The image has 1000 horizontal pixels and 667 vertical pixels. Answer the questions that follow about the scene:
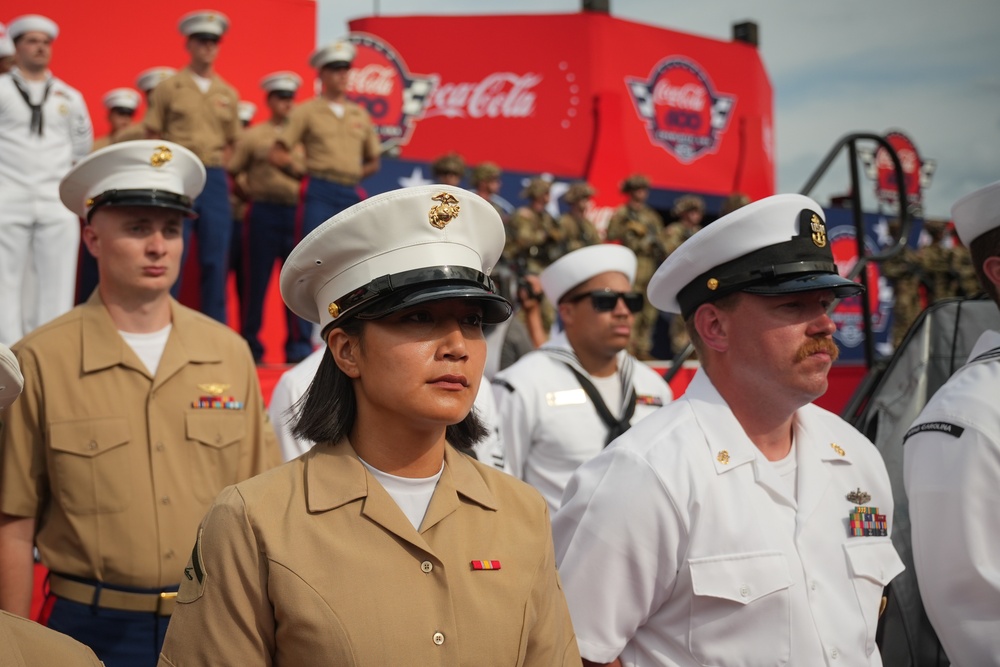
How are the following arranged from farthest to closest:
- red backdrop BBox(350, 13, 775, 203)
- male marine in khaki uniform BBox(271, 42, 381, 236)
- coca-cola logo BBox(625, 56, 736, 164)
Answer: coca-cola logo BBox(625, 56, 736, 164) < red backdrop BBox(350, 13, 775, 203) < male marine in khaki uniform BBox(271, 42, 381, 236)

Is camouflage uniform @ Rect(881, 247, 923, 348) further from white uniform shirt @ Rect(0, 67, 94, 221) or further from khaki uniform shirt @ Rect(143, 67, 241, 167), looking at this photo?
white uniform shirt @ Rect(0, 67, 94, 221)

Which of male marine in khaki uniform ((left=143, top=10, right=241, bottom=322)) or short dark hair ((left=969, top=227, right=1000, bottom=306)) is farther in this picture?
male marine in khaki uniform ((left=143, top=10, right=241, bottom=322))

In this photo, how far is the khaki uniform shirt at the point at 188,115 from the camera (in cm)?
862

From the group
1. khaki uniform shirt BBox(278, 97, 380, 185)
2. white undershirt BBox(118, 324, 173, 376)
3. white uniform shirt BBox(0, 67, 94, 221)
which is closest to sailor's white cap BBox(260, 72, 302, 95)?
khaki uniform shirt BBox(278, 97, 380, 185)

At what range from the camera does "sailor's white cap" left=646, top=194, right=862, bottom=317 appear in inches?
109

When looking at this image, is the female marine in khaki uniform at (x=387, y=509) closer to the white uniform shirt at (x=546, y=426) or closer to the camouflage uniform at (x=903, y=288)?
the white uniform shirt at (x=546, y=426)

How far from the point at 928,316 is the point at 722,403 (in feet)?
6.14

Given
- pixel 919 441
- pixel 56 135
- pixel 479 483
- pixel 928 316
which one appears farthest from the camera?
pixel 56 135

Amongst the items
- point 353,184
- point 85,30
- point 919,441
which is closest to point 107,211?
point 919,441

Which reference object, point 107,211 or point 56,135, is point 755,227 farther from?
point 56,135

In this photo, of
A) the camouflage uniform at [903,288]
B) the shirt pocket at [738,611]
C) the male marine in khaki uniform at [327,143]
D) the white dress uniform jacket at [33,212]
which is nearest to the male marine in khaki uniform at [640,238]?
the camouflage uniform at [903,288]

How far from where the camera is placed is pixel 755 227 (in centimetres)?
281

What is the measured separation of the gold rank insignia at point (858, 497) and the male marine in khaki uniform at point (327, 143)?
671 centimetres

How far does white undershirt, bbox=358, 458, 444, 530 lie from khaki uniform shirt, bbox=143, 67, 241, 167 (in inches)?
277
